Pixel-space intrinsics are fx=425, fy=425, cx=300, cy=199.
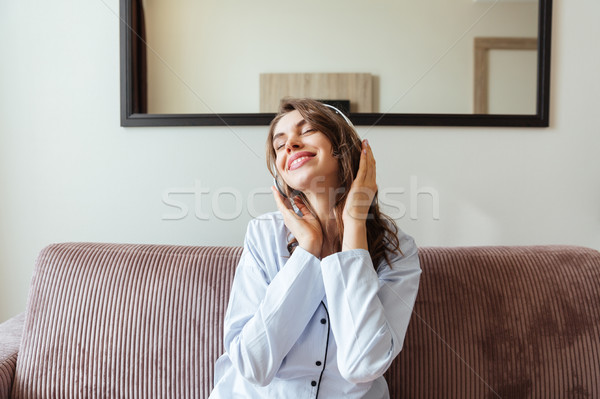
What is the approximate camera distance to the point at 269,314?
949 mm

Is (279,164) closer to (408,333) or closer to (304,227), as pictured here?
(304,227)

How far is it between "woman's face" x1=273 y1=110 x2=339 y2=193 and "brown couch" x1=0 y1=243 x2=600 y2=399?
1.33 ft

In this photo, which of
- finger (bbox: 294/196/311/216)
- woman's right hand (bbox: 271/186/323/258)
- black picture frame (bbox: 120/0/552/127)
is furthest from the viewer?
black picture frame (bbox: 120/0/552/127)

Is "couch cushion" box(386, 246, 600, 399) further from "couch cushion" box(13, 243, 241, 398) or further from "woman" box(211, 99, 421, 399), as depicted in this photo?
"couch cushion" box(13, 243, 241, 398)

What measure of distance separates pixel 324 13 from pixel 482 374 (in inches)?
52.4

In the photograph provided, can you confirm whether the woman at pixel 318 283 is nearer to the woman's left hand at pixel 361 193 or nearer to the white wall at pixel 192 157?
the woman's left hand at pixel 361 193

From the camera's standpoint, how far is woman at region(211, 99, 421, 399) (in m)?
0.93

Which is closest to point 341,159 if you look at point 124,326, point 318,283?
point 318,283

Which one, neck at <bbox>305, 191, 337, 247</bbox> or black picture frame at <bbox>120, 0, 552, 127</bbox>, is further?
black picture frame at <bbox>120, 0, 552, 127</bbox>

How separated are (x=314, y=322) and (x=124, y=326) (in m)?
0.59

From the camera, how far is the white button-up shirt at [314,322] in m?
0.92

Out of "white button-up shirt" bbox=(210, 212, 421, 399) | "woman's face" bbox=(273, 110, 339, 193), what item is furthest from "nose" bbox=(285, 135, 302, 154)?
"white button-up shirt" bbox=(210, 212, 421, 399)

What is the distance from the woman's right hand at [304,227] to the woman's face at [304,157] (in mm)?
71

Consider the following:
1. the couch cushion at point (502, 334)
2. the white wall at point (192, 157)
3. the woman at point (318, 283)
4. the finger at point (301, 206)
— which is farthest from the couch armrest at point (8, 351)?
the couch cushion at point (502, 334)
